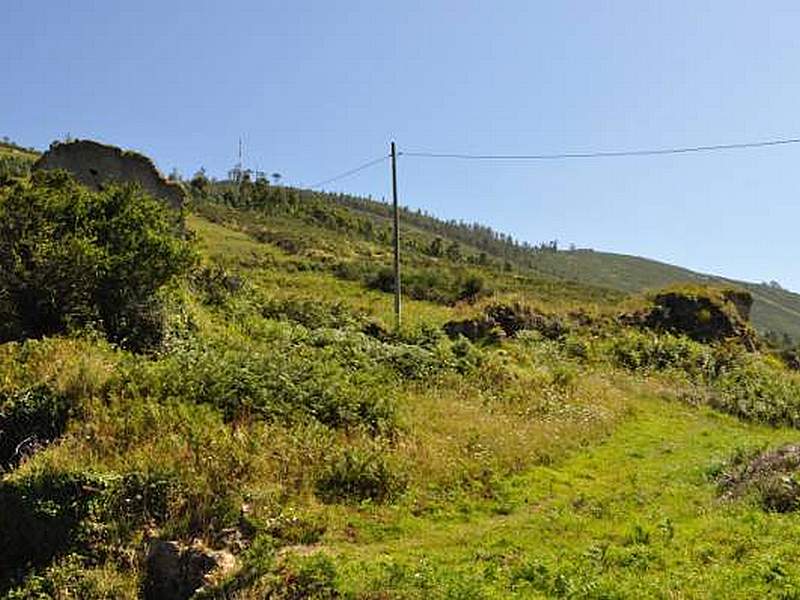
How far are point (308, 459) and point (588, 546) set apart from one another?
170 inches

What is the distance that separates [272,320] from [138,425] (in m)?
10.9

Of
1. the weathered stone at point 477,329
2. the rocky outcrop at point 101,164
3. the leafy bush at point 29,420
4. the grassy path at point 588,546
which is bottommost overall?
the grassy path at point 588,546

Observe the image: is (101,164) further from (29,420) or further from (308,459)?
(308,459)

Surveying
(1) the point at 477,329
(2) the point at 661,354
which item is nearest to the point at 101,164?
(1) the point at 477,329

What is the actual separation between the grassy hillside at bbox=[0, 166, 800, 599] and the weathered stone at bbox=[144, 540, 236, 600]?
0.12 feet

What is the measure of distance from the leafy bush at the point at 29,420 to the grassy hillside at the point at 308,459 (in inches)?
1.4

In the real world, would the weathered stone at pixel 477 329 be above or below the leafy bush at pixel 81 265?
below

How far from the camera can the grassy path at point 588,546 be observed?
802 cm

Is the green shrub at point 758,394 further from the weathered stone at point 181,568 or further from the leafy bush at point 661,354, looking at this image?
the weathered stone at point 181,568

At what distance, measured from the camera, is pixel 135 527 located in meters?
9.78

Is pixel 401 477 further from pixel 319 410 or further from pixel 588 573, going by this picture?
pixel 588 573

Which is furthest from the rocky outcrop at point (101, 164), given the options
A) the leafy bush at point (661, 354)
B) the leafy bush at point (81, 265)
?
the leafy bush at point (661, 354)

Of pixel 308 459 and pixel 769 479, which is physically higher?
pixel 308 459

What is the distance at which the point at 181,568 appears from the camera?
9.16 m
